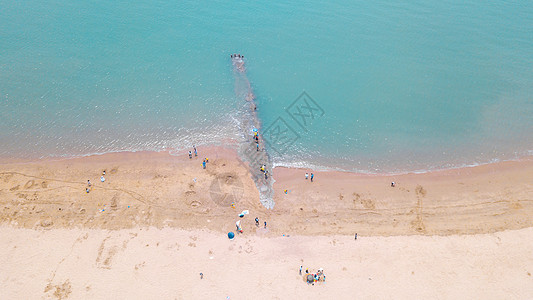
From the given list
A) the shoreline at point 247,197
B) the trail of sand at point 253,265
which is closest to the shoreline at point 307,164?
the shoreline at point 247,197

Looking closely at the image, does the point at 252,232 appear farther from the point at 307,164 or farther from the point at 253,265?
the point at 307,164

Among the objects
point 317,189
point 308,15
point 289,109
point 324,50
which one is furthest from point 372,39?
point 317,189

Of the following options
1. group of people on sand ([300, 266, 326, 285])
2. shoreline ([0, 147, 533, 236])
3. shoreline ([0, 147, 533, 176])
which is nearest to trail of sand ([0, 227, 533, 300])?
group of people on sand ([300, 266, 326, 285])

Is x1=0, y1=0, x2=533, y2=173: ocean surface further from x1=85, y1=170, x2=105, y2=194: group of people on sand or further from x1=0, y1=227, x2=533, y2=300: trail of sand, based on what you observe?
x1=0, y1=227, x2=533, y2=300: trail of sand

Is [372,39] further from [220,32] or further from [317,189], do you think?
[317,189]

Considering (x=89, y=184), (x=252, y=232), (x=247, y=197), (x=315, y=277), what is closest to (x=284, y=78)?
(x=247, y=197)

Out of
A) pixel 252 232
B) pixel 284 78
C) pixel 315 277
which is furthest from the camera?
pixel 284 78
